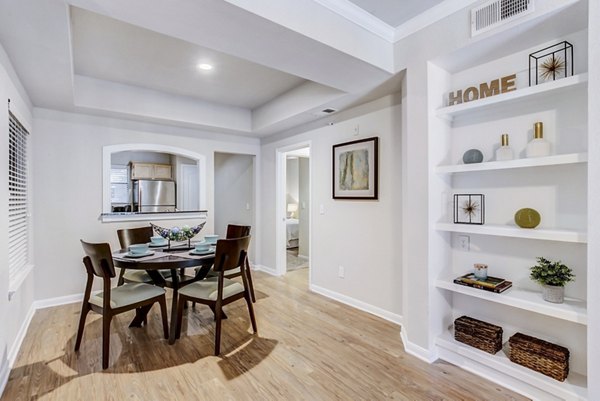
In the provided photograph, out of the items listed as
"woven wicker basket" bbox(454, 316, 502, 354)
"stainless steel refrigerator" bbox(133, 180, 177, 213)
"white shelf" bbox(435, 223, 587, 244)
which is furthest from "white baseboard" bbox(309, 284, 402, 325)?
"stainless steel refrigerator" bbox(133, 180, 177, 213)

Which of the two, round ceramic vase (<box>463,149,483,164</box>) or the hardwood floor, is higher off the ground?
round ceramic vase (<box>463,149,483,164</box>)

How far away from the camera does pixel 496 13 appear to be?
6.33 ft

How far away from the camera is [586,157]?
63.7 inches

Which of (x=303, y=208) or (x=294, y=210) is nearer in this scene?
(x=303, y=208)

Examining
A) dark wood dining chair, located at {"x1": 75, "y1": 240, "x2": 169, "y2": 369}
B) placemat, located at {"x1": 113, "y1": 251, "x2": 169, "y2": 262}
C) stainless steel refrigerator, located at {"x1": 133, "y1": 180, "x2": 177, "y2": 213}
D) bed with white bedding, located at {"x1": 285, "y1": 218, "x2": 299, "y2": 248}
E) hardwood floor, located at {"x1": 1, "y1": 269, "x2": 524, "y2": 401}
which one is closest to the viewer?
hardwood floor, located at {"x1": 1, "y1": 269, "x2": 524, "y2": 401}

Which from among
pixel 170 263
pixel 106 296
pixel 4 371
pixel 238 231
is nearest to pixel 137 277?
pixel 106 296

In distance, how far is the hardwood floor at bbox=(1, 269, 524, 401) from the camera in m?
1.96

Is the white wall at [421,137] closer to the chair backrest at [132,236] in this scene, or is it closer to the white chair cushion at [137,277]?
the white chair cushion at [137,277]

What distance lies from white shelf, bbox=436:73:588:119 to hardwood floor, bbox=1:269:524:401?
1.92 metres

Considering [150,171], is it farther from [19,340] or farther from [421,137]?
[421,137]

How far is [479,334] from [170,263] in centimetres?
244

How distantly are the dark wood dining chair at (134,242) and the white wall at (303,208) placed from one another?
2993 mm

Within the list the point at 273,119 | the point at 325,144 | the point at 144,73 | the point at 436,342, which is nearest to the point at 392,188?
the point at 325,144

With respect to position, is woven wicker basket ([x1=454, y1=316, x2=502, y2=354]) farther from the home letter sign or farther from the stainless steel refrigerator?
the stainless steel refrigerator
